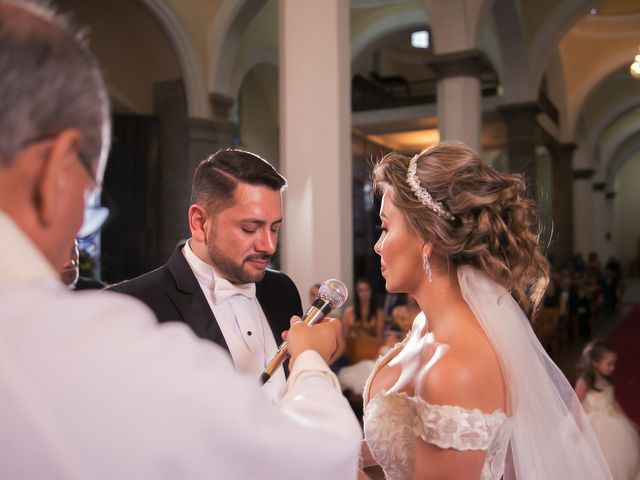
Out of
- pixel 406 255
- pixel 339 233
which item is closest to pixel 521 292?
pixel 406 255

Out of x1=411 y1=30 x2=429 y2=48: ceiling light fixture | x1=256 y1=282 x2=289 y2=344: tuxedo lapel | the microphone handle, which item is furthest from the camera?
x1=411 y1=30 x2=429 y2=48: ceiling light fixture

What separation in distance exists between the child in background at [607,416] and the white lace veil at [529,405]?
2.56 meters

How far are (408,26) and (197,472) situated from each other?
1474cm

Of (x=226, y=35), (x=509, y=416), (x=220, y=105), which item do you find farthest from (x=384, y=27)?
(x=509, y=416)

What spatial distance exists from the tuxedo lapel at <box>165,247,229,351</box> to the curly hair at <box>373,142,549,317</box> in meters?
0.73

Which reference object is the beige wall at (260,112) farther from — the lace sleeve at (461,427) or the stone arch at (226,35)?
the lace sleeve at (461,427)

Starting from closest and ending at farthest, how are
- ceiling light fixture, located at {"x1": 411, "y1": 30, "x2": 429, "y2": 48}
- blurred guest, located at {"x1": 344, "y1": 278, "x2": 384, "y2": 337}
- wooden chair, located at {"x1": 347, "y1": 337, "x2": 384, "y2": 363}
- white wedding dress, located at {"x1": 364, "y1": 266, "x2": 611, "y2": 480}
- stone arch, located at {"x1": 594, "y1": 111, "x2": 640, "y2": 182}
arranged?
white wedding dress, located at {"x1": 364, "y1": 266, "x2": 611, "y2": 480}
wooden chair, located at {"x1": 347, "y1": 337, "x2": 384, "y2": 363}
blurred guest, located at {"x1": 344, "y1": 278, "x2": 384, "y2": 337}
ceiling light fixture, located at {"x1": 411, "y1": 30, "x2": 429, "y2": 48}
stone arch, located at {"x1": 594, "y1": 111, "x2": 640, "y2": 182}

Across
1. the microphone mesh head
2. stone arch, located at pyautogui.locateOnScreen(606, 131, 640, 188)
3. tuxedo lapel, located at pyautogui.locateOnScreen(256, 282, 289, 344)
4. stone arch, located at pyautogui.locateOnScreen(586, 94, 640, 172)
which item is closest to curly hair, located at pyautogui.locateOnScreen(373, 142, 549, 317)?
the microphone mesh head

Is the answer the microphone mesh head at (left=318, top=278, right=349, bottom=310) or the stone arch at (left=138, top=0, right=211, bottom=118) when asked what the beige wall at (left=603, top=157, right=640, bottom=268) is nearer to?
the stone arch at (left=138, top=0, right=211, bottom=118)

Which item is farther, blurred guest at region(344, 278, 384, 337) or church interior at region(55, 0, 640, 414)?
blurred guest at region(344, 278, 384, 337)

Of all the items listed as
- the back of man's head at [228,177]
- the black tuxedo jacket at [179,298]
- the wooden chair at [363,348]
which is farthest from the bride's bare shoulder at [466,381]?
the wooden chair at [363,348]

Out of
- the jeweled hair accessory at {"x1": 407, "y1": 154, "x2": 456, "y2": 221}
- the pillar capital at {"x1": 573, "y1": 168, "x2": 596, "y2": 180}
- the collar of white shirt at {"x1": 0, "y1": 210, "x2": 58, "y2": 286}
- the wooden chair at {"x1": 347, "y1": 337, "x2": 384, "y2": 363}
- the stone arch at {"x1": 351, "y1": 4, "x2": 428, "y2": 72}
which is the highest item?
the stone arch at {"x1": 351, "y1": 4, "x2": 428, "y2": 72}

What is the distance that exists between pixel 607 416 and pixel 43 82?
4.77 m

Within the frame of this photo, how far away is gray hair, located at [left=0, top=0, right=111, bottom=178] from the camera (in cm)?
81
